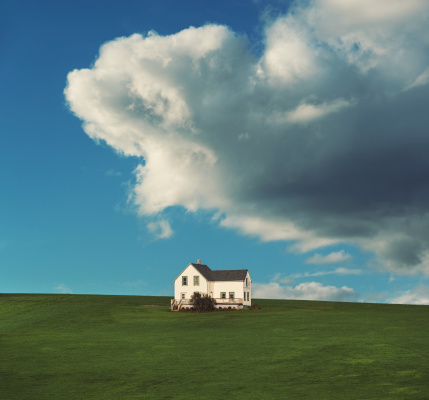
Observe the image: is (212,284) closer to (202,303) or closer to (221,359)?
(202,303)

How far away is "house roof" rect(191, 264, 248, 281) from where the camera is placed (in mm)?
79188

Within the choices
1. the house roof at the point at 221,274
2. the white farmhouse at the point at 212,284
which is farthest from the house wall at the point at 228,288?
the house roof at the point at 221,274

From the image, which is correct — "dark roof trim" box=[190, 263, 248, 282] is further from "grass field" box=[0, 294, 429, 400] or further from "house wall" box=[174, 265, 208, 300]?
"grass field" box=[0, 294, 429, 400]

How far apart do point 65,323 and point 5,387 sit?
34539 mm

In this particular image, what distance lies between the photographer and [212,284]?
262 feet

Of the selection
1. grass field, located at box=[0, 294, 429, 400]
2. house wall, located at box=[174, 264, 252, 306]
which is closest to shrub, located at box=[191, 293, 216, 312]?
house wall, located at box=[174, 264, 252, 306]

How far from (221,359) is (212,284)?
4918 cm

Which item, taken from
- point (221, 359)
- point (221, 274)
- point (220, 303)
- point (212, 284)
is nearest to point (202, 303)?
point (220, 303)

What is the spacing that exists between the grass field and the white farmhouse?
21.3 m

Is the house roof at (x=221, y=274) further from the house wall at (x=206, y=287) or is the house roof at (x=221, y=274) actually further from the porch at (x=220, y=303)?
the porch at (x=220, y=303)

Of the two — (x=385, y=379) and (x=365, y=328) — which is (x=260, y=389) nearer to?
(x=385, y=379)

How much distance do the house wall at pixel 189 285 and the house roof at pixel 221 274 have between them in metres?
0.80

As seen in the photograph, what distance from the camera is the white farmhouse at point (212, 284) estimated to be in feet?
256

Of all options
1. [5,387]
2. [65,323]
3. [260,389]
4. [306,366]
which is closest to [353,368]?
[306,366]
